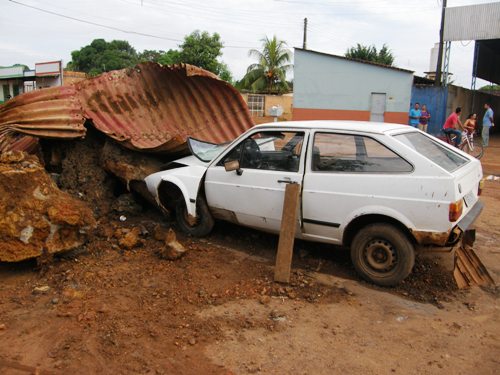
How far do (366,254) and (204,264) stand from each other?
5.64 ft

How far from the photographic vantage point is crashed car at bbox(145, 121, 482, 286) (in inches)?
155

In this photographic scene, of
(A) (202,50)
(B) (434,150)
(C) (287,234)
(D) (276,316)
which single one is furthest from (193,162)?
(A) (202,50)

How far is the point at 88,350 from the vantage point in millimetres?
3215

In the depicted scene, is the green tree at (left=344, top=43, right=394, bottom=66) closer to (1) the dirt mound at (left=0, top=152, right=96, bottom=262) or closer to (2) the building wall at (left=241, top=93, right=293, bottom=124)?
(2) the building wall at (left=241, top=93, right=293, bottom=124)

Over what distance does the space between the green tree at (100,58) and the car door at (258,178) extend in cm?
4791

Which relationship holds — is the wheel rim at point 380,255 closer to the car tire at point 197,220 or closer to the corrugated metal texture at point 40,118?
the car tire at point 197,220

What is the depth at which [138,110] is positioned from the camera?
744 cm

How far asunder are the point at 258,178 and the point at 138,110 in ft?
11.4

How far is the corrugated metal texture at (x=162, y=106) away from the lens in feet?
21.8

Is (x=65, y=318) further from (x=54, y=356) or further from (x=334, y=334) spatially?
(x=334, y=334)

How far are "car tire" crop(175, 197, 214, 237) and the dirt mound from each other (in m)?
1.20

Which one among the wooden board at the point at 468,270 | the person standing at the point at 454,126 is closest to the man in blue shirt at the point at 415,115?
the person standing at the point at 454,126

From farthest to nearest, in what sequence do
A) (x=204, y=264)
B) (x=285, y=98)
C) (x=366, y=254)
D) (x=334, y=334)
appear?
(x=285, y=98) → (x=204, y=264) → (x=366, y=254) → (x=334, y=334)

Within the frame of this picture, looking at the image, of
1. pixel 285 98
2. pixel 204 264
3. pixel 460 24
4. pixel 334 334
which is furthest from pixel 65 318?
pixel 285 98
